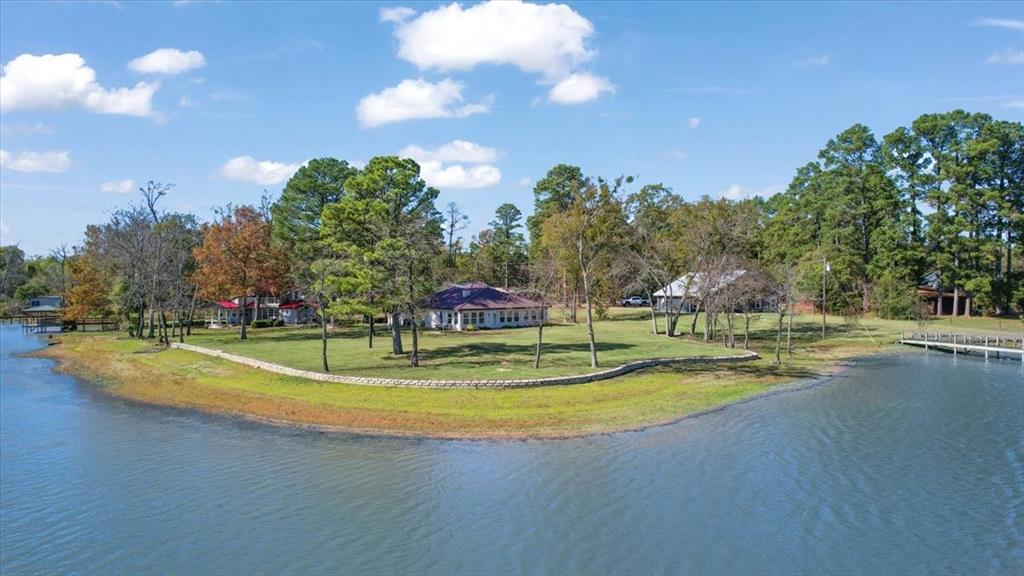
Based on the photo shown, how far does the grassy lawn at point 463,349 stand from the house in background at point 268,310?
293 inches

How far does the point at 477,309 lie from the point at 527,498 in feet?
151

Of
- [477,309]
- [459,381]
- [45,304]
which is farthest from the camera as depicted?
[45,304]

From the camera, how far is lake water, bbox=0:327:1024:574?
16.2 metres

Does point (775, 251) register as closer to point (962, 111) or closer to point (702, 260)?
point (962, 111)

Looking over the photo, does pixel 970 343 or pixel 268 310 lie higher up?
pixel 268 310

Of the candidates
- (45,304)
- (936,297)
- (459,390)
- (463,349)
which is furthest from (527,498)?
(45,304)

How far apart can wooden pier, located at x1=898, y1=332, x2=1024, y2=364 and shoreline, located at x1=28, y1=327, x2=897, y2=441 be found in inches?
592

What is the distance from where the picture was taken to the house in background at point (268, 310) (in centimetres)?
7525

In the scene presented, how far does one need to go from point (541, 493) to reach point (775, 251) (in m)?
71.8

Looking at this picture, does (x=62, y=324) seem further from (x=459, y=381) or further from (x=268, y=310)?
(x=459, y=381)

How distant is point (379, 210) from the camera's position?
40.6 meters

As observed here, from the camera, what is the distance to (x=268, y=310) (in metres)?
78.8

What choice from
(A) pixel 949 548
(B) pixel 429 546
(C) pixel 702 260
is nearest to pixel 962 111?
(C) pixel 702 260

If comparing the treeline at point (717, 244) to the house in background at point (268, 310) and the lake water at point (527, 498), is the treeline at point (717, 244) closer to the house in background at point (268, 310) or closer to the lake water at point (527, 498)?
the house in background at point (268, 310)
